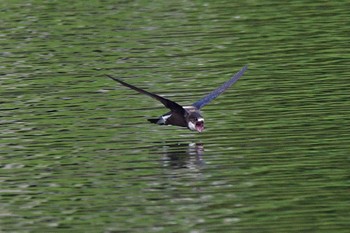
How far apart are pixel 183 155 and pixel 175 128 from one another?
113 inches

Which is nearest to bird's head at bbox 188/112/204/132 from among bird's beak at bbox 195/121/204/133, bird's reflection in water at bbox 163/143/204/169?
bird's beak at bbox 195/121/204/133

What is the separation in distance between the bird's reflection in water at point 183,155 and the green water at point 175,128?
0.12ft

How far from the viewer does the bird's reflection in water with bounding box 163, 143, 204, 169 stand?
20688 millimetres

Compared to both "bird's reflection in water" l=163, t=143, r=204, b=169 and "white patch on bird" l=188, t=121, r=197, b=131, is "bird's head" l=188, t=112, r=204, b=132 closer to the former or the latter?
"white patch on bird" l=188, t=121, r=197, b=131

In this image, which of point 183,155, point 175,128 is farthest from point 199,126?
point 175,128

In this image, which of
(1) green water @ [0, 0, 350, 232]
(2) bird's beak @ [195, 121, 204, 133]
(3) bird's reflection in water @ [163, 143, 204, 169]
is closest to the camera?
(1) green water @ [0, 0, 350, 232]

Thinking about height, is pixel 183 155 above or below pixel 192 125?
below

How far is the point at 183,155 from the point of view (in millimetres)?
21438

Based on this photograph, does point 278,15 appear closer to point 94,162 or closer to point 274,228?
point 94,162

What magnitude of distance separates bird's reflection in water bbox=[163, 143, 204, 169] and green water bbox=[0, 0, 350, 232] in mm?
36

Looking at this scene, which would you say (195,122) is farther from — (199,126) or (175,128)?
(175,128)

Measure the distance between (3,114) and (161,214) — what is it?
28.7ft

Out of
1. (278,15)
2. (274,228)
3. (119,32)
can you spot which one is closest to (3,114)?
(274,228)

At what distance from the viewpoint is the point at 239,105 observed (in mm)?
25375
